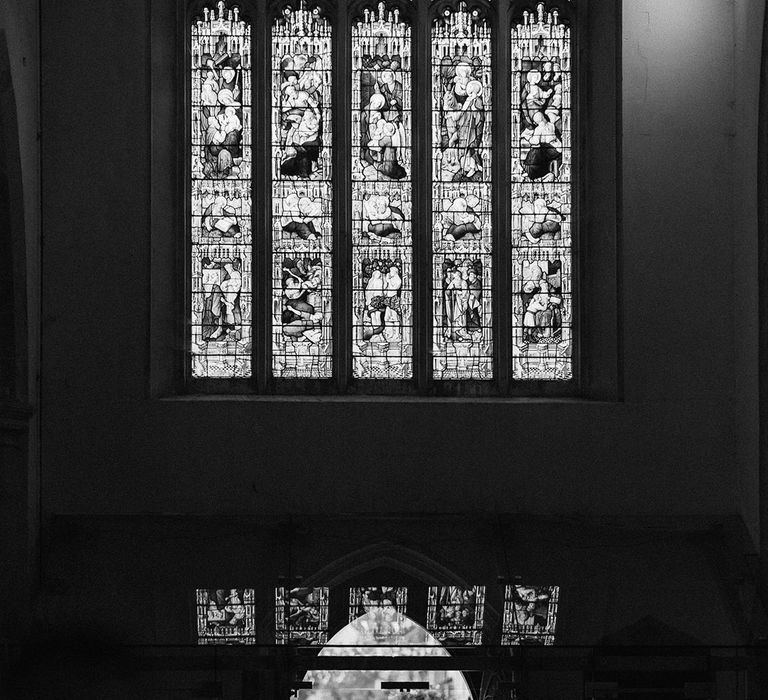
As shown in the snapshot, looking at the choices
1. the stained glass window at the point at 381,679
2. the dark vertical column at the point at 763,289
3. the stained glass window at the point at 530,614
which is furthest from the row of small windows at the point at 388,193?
the stained glass window at the point at 381,679

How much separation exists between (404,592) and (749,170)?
2.86m

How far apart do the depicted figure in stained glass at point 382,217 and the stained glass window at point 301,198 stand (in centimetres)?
23

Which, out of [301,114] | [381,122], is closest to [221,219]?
[301,114]

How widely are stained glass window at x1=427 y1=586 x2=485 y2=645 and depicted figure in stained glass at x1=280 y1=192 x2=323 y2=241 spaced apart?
223cm

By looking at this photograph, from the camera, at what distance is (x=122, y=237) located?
676 centimetres

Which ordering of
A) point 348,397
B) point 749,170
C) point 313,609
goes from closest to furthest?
1. point 313,609
2. point 749,170
3. point 348,397

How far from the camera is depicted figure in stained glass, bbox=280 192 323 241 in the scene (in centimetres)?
720

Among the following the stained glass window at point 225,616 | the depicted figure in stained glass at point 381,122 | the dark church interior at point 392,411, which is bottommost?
the stained glass window at point 225,616

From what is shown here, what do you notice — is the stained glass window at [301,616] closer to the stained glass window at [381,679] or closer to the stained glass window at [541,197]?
the stained glass window at [381,679]

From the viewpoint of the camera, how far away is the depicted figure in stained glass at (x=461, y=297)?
23.7 ft

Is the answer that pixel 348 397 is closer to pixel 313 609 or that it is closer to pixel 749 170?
pixel 313 609

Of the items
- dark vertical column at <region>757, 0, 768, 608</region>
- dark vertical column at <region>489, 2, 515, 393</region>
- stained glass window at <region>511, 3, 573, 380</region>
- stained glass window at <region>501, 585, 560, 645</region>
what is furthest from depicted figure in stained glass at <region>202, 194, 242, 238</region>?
dark vertical column at <region>757, 0, 768, 608</region>

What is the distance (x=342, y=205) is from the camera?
7180 mm

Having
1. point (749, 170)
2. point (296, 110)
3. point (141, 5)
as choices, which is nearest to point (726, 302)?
point (749, 170)
